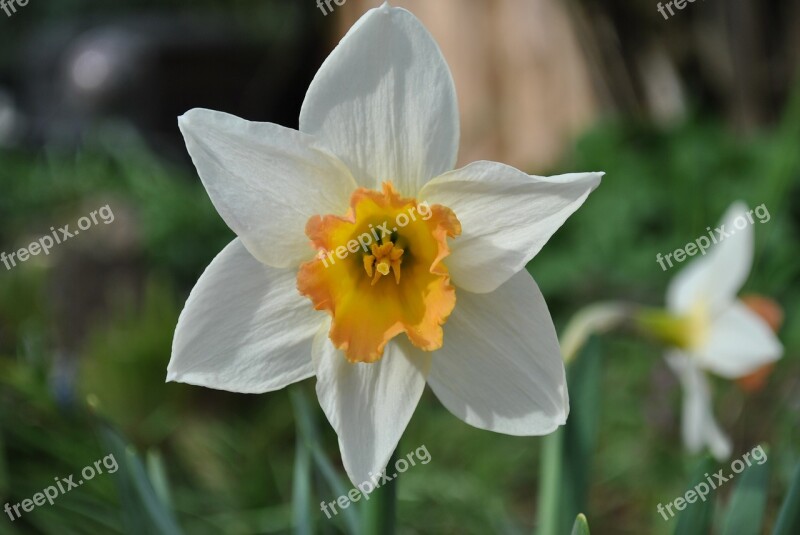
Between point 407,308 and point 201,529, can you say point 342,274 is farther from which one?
point 201,529

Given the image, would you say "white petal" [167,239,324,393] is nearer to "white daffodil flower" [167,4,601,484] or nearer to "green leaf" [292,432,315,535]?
"white daffodil flower" [167,4,601,484]

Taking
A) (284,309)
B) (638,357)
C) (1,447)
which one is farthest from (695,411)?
(638,357)

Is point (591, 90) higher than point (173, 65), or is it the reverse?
point (173, 65)

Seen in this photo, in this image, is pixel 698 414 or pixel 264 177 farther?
pixel 698 414

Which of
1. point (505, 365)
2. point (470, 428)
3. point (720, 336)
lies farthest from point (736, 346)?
point (470, 428)

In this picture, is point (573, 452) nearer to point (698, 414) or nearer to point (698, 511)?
point (698, 511)

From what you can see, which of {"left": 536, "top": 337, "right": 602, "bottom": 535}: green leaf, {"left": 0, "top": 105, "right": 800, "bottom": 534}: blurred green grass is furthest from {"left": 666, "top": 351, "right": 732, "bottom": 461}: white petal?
{"left": 536, "top": 337, "right": 602, "bottom": 535}: green leaf
